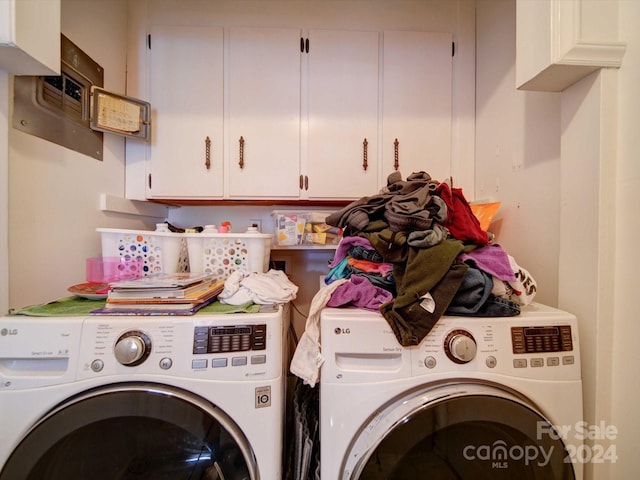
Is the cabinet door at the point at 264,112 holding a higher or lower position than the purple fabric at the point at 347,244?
higher

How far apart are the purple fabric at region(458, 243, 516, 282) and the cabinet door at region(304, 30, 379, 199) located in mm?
621

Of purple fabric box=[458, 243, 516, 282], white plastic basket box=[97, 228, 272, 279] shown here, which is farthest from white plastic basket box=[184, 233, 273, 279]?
purple fabric box=[458, 243, 516, 282]

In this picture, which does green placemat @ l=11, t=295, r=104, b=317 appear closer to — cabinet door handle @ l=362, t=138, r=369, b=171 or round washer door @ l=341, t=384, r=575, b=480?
round washer door @ l=341, t=384, r=575, b=480

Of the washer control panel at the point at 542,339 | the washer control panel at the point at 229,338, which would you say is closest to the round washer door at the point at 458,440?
the washer control panel at the point at 542,339

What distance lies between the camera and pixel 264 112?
119 cm

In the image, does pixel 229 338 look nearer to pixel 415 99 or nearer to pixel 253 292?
pixel 253 292

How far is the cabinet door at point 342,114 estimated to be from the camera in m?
1.19

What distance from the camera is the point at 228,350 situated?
0.61m

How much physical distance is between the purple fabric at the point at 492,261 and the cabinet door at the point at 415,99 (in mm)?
645

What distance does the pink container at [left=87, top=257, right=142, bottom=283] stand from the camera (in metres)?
0.91

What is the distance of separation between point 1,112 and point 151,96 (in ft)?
1.87

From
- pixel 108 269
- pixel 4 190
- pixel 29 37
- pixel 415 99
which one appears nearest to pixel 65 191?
pixel 4 190

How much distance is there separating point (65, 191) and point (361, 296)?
1109 mm

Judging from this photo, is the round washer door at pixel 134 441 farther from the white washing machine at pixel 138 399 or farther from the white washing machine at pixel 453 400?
the white washing machine at pixel 453 400
